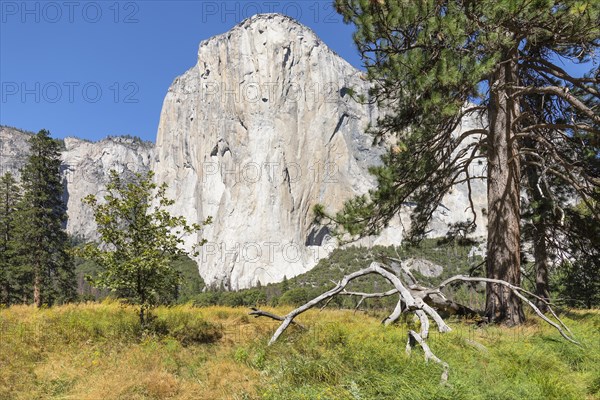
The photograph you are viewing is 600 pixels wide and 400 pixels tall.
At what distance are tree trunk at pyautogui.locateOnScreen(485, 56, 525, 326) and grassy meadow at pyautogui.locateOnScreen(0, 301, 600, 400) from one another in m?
0.84

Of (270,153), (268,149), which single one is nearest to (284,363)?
(270,153)

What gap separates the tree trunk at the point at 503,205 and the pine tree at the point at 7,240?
33.6 m

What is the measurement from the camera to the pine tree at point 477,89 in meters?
8.16

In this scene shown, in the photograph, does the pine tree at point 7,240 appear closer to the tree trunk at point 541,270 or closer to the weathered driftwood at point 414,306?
the weathered driftwood at point 414,306

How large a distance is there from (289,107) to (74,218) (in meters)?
131

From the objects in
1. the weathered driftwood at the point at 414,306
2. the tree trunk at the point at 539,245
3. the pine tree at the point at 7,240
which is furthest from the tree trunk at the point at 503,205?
the pine tree at the point at 7,240

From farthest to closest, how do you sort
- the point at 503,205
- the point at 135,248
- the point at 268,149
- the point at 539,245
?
the point at 268,149
the point at 539,245
the point at 503,205
the point at 135,248

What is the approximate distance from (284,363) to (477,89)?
24.7 feet

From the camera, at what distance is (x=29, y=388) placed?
18.0 feet

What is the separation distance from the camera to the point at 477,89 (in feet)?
29.0

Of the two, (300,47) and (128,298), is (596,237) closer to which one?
(128,298)

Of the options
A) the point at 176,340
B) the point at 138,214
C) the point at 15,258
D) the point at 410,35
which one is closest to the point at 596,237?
the point at 410,35

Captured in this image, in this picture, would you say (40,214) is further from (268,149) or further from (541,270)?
(268,149)

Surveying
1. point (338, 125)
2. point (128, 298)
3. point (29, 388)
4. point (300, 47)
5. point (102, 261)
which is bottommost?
point (29, 388)
